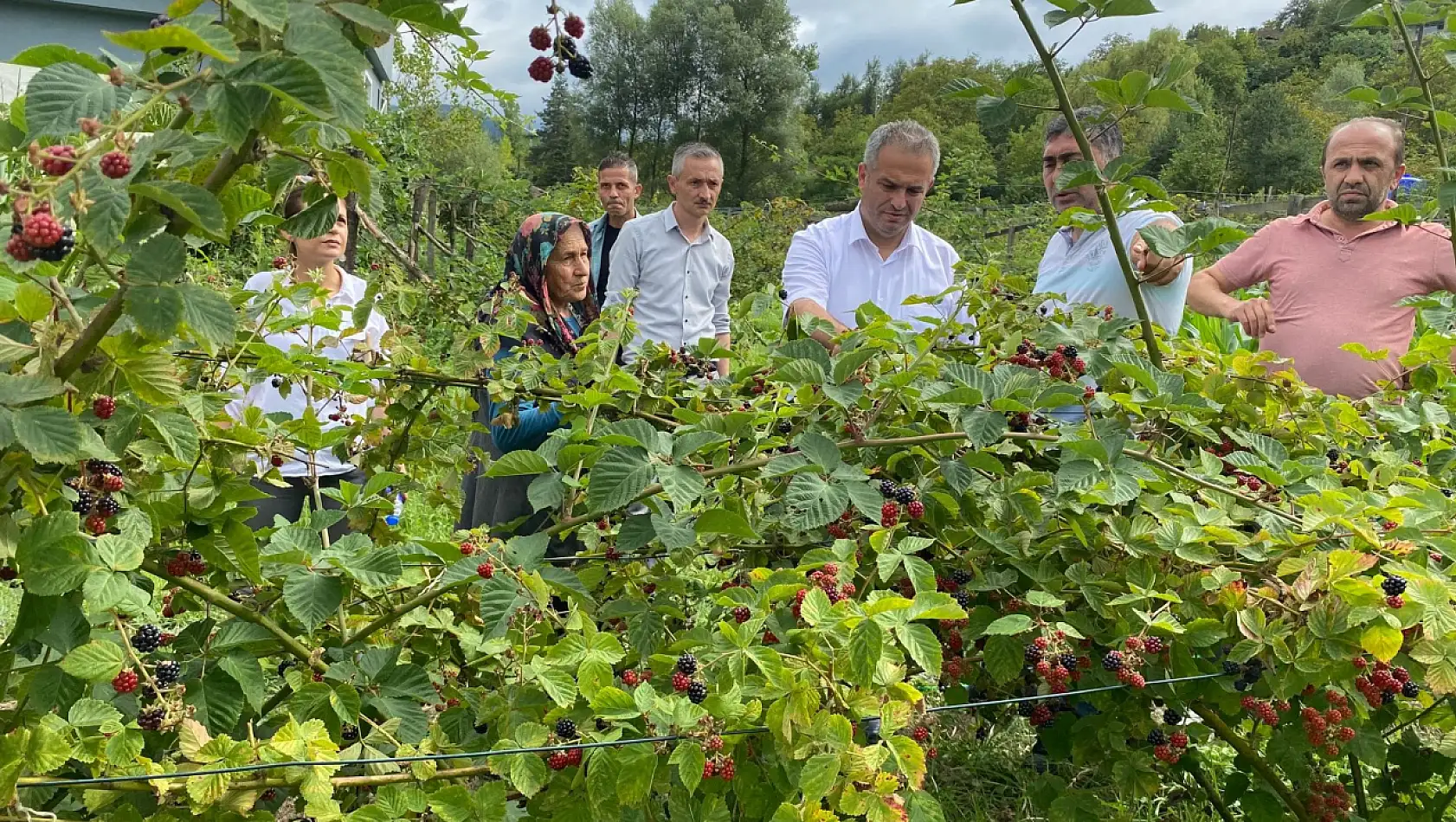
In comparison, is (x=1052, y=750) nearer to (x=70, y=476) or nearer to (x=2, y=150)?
(x=70, y=476)

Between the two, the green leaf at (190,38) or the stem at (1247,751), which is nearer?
the green leaf at (190,38)

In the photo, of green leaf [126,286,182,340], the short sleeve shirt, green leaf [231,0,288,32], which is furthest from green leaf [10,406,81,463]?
the short sleeve shirt

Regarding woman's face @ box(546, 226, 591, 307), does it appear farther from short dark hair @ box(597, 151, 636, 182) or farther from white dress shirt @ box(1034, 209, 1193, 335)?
short dark hair @ box(597, 151, 636, 182)

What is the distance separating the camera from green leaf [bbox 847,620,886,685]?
0.95 metres

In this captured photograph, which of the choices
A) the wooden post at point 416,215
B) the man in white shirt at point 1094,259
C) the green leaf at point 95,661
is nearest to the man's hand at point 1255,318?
the man in white shirt at point 1094,259

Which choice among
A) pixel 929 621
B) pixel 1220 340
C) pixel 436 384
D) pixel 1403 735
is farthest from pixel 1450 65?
pixel 1220 340

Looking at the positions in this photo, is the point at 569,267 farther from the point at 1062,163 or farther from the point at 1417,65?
the point at 1417,65

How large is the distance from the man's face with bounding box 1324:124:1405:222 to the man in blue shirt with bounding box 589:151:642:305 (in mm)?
2643

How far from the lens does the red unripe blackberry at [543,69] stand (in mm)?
1388

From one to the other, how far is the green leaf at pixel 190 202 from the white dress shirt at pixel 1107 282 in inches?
78.6

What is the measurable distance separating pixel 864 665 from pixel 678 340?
3.06 metres

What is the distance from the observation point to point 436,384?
187cm

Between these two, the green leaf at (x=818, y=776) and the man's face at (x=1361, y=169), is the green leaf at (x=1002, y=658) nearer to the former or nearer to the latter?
the green leaf at (x=818, y=776)

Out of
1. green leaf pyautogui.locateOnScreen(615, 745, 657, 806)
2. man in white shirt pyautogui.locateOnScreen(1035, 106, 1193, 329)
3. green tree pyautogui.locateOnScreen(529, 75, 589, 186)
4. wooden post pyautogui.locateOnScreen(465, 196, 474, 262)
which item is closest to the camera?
green leaf pyautogui.locateOnScreen(615, 745, 657, 806)
